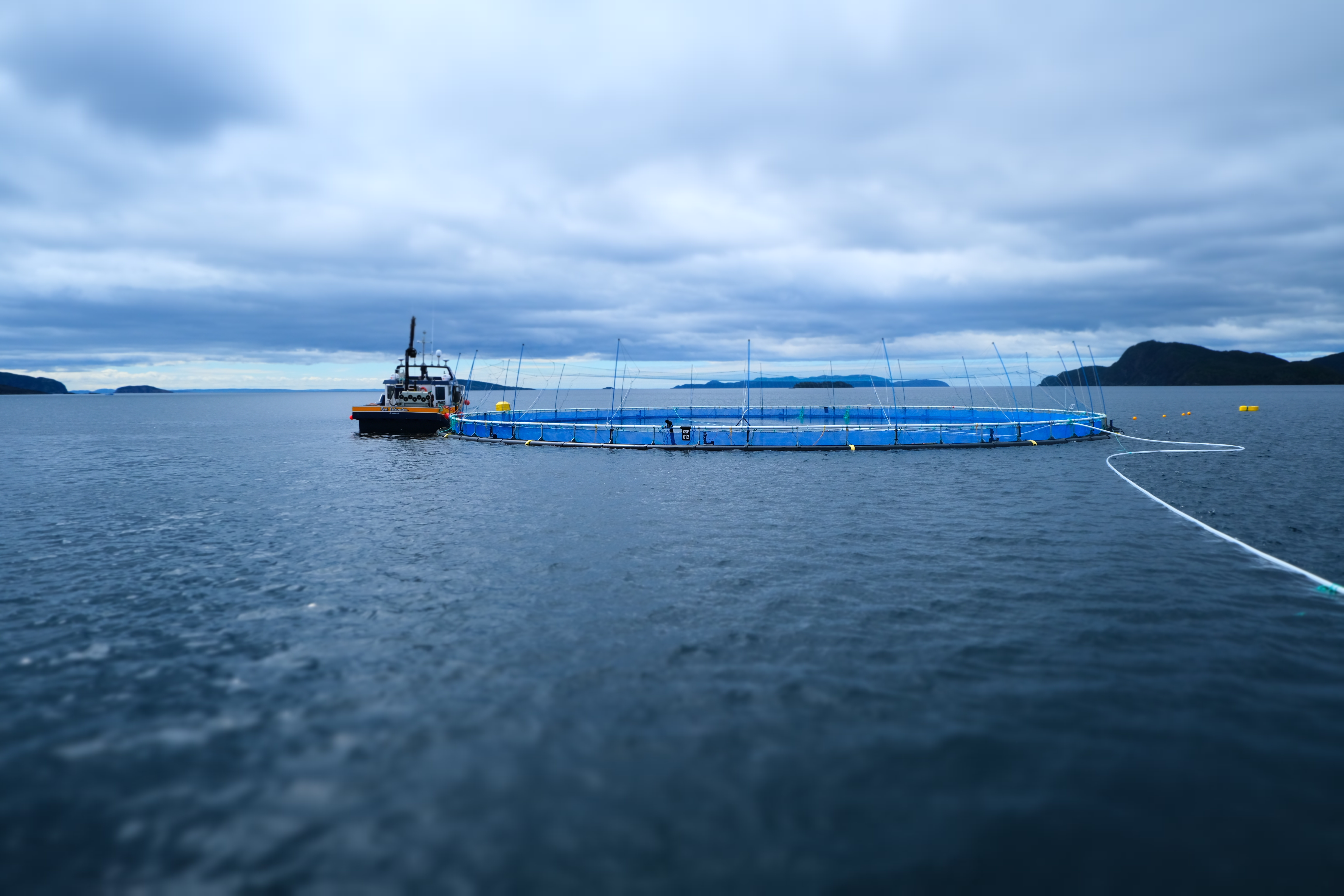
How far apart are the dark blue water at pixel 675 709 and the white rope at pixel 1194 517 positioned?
27.9 inches

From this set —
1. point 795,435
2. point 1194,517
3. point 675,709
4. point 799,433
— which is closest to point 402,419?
point 795,435

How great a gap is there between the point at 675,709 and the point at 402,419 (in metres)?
74.4

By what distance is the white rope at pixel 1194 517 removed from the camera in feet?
60.0

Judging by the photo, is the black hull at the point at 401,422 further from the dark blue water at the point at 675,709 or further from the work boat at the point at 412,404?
the dark blue water at the point at 675,709

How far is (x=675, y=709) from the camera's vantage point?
1138 centimetres

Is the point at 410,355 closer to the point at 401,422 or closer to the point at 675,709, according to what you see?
the point at 401,422

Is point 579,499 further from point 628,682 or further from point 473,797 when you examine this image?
point 473,797

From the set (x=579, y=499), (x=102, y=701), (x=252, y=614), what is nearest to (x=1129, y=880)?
(x=102, y=701)

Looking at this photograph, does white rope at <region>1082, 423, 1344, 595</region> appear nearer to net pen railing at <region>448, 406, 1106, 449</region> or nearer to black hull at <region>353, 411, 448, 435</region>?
net pen railing at <region>448, 406, 1106, 449</region>

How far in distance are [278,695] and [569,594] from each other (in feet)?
23.7

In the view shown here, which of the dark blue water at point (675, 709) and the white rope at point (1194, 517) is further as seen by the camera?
the white rope at point (1194, 517)

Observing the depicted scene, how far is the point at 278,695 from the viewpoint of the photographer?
12.1 meters

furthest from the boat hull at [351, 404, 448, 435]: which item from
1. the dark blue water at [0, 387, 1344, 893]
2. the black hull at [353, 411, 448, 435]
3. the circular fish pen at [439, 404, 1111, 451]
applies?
the dark blue water at [0, 387, 1344, 893]

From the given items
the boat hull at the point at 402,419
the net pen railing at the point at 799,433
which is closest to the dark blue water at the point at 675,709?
the net pen railing at the point at 799,433
